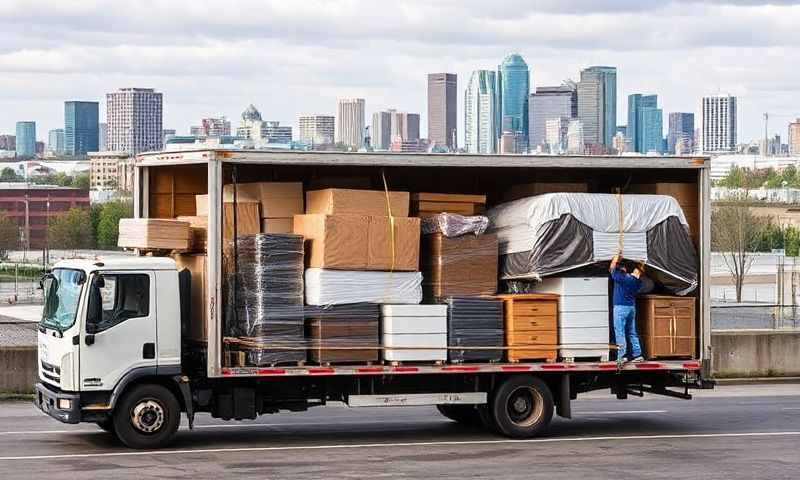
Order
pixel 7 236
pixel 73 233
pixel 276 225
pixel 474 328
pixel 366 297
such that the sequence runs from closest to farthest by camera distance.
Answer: pixel 366 297 → pixel 276 225 → pixel 474 328 → pixel 73 233 → pixel 7 236

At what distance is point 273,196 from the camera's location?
1691cm

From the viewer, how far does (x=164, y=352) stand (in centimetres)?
1603

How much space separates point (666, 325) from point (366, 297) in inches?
158

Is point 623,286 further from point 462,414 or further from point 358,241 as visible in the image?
point 358,241

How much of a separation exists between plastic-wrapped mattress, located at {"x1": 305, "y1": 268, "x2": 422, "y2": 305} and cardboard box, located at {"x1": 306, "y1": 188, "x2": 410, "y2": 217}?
728 millimetres

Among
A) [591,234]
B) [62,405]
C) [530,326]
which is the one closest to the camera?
[62,405]

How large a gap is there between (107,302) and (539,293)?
17.6ft

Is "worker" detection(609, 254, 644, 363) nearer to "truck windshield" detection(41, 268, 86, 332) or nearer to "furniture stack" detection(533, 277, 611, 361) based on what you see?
"furniture stack" detection(533, 277, 611, 361)

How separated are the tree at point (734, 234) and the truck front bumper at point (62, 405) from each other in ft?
193

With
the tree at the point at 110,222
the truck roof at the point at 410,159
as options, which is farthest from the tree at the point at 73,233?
the truck roof at the point at 410,159

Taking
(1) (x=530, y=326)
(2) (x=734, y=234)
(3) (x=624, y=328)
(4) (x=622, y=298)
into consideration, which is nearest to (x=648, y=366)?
(3) (x=624, y=328)

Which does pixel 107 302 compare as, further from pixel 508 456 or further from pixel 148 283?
pixel 508 456

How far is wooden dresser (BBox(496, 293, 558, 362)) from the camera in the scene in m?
17.2

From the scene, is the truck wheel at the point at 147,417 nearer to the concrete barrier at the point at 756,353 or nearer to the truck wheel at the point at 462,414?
the truck wheel at the point at 462,414
